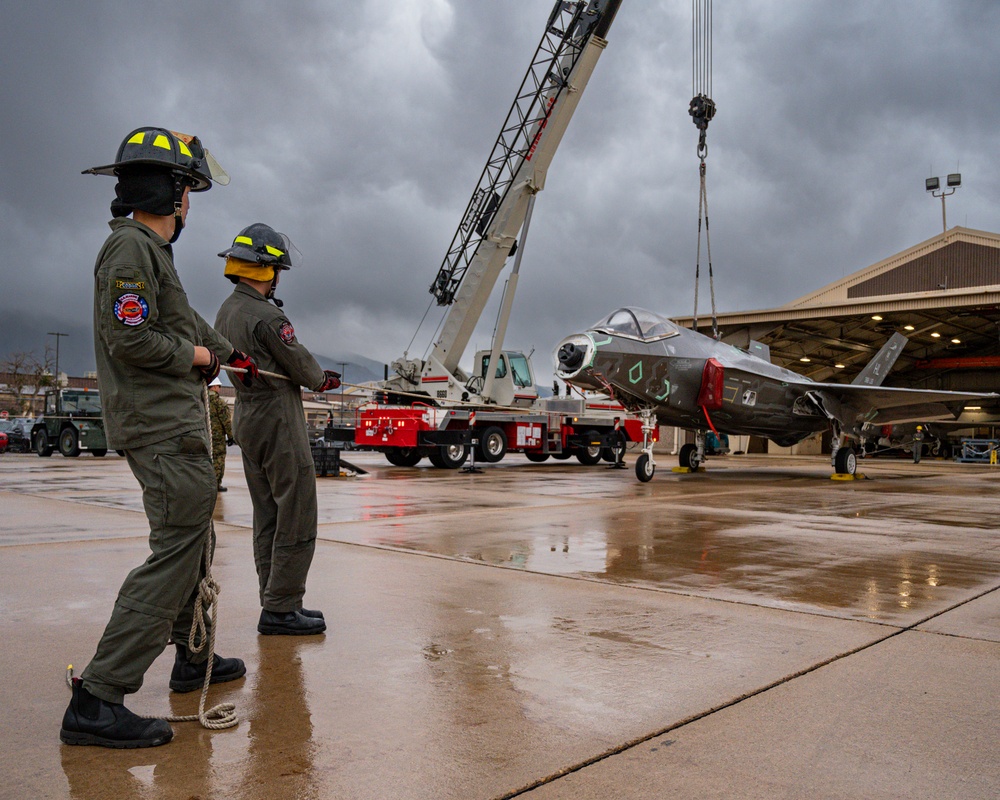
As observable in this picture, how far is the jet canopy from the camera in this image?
43.7 ft

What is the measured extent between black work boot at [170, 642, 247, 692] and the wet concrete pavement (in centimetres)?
8

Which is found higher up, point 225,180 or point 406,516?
point 225,180

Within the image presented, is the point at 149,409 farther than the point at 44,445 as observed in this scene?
No

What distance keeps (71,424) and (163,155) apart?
2218 centimetres

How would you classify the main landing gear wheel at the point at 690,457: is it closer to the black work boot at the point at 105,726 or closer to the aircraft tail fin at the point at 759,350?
the aircraft tail fin at the point at 759,350

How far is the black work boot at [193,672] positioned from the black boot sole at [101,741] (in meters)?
0.48

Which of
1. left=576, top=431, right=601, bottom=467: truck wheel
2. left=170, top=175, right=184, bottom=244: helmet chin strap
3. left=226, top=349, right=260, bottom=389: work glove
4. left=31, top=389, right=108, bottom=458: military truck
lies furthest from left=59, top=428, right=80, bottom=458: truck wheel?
left=170, top=175, right=184, bottom=244: helmet chin strap

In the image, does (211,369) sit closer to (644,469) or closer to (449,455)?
(644,469)

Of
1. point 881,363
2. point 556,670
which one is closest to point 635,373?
point 881,363

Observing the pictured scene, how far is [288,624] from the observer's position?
3.49 meters

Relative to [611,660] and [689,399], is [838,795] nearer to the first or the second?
[611,660]

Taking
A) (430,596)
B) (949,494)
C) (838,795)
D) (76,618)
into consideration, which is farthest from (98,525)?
(949,494)

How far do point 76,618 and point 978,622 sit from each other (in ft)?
14.3

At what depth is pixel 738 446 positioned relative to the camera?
37312mm
